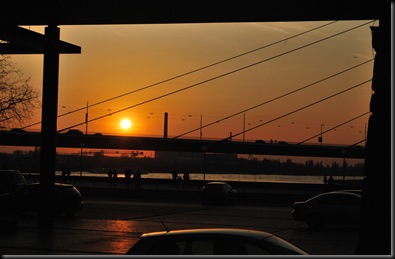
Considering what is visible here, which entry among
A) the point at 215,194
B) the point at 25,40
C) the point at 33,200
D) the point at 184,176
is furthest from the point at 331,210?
the point at 184,176

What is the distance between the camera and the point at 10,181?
35969 millimetres

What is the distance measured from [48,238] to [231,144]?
75148 millimetres

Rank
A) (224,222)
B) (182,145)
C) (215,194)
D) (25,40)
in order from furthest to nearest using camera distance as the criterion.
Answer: (182,145), (215,194), (224,222), (25,40)

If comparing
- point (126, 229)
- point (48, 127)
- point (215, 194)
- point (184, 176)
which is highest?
point (48, 127)

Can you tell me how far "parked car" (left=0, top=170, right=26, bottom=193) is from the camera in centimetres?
3553

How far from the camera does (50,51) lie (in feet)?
79.8

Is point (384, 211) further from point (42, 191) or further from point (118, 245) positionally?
point (42, 191)

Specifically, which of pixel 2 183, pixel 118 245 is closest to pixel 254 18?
pixel 118 245

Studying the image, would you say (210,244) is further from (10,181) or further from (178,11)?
(10,181)

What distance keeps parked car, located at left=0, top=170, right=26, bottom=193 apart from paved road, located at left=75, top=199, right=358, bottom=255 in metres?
3.68

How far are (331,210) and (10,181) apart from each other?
56.2ft

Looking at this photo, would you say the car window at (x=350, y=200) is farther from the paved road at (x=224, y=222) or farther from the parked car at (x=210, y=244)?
the parked car at (x=210, y=244)

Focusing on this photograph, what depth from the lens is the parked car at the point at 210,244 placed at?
8.34 meters

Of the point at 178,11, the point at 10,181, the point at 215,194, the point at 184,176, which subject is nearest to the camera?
the point at 178,11
